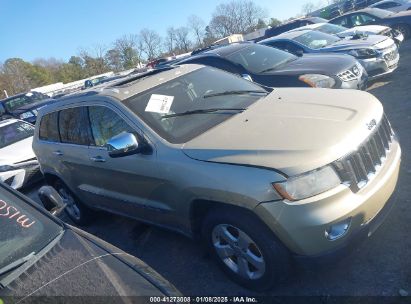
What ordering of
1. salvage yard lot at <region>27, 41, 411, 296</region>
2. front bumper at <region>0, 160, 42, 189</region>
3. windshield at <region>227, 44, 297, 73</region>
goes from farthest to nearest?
front bumper at <region>0, 160, 42, 189</region>, windshield at <region>227, 44, 297, 73</region>, salvage yard lot at <region>27, 41, 411, 296</region>

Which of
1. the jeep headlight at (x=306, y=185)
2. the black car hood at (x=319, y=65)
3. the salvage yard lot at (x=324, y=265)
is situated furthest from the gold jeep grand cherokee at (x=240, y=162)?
the black car hood at (x=319, y=65)

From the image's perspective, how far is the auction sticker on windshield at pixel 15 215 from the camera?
97.4 inches

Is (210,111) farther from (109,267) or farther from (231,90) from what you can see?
(109,267)

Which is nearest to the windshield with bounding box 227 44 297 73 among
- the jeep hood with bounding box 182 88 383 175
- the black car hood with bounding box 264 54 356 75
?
the black car hood with bounding box 264 54 356 75

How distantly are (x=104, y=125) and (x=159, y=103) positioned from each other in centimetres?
70

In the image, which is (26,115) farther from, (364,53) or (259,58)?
(364,53)

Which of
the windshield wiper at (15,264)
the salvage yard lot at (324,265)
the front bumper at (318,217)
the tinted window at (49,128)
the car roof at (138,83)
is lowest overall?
the salvage yard lot at (324,265)

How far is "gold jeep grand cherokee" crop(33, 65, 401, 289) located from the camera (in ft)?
8.50

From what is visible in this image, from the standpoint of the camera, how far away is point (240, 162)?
272cm

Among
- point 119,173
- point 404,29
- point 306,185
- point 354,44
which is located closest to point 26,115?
Result: point 354,44

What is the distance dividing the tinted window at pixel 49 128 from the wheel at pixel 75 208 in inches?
26.6

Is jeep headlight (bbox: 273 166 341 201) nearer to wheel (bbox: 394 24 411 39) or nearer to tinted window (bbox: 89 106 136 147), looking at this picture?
tinted window (bbox: 89 106 136 147)

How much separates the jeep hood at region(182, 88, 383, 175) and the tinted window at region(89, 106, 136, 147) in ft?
2.83

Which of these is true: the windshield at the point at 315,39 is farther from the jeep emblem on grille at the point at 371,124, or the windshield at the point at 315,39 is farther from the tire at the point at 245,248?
the tire at the point at 245,248
